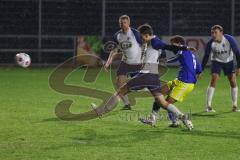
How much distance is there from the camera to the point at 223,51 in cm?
1659

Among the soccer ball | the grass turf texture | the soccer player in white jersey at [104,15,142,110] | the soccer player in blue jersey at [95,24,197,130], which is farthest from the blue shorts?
the soccer ball

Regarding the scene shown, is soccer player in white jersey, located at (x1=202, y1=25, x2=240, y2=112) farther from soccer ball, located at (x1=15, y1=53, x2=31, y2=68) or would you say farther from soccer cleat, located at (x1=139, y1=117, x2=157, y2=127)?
soccer ball, located at (x1=15, y1=53, x2=31, y2=68)

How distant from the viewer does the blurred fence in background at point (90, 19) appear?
1326 inches

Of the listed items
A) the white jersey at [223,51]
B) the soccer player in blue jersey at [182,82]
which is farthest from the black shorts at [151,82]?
the white jersey at [223,51]

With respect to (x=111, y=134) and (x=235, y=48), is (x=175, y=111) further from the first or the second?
(x=235, y=48)

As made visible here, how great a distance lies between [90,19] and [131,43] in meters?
19.3

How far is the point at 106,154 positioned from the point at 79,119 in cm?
421

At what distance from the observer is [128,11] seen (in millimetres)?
35844

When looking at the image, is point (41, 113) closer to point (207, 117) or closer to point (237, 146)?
point (207, 117)

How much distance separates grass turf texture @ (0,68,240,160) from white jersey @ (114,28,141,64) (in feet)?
4.17

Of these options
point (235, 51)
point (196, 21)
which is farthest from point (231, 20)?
point (235, 51)

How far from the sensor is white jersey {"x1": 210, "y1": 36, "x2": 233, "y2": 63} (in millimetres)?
16547

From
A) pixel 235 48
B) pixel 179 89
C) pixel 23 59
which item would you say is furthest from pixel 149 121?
pixel 23 59

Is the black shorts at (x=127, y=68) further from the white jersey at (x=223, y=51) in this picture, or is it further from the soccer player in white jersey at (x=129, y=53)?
the white jersey at (x=223, y=51)
